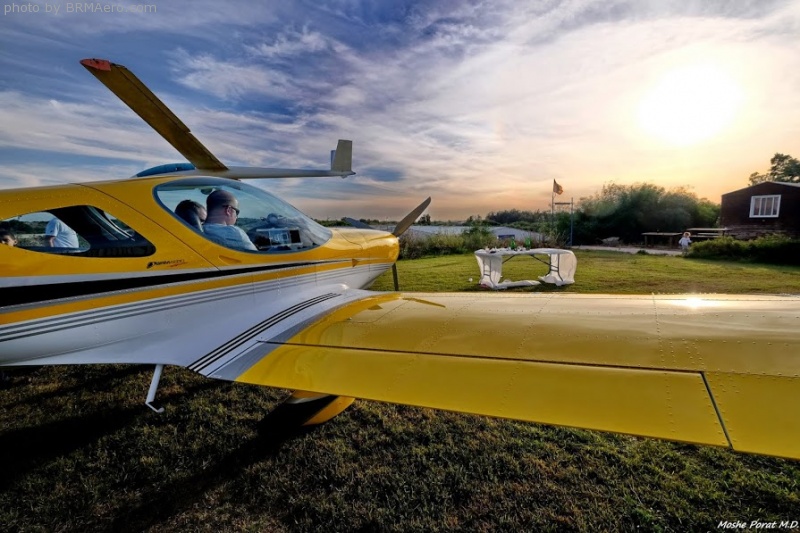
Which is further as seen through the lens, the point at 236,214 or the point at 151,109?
the point at 151,109

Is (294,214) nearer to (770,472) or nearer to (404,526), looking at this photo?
(404,526)

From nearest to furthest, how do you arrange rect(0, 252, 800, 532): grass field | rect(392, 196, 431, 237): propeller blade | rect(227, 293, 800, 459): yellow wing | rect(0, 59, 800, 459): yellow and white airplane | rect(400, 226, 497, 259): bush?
rect(227, 293, 800, 459): yellow wing
rect(0, 59, 800, 459): yellow and white airplane
rect(0, 252, 800, 532): grass field
rect(392, 196, 431, 237): propeller blade
rect(400, 226, 497, 259): bush

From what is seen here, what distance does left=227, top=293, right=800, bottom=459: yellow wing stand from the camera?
1.33 m

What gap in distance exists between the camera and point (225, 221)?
117 inches

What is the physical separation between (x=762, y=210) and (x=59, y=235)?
32347 mm

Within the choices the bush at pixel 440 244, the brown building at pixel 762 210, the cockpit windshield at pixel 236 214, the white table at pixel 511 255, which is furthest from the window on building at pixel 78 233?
the brown building at pixel 762 210

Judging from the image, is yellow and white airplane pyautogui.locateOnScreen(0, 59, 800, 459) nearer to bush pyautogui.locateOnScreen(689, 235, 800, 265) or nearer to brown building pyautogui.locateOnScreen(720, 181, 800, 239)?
bush pyautogui.locateOnScreen(689, 235, 800, 265)

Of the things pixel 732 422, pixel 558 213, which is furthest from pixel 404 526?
pixel 558 213

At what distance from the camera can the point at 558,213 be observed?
31000 mm

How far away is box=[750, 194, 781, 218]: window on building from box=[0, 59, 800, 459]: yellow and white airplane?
2885 cm

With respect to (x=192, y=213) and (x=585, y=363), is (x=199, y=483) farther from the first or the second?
(x=585, y=363)

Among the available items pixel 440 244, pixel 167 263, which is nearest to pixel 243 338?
pixel 167 263

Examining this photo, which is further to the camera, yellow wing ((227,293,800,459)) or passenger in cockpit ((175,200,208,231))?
passenger in cockpit ((175,200,208,231))

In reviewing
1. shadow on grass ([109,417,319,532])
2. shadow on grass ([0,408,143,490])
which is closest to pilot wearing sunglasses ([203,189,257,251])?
shadow on grass ([109,417,319,532])
